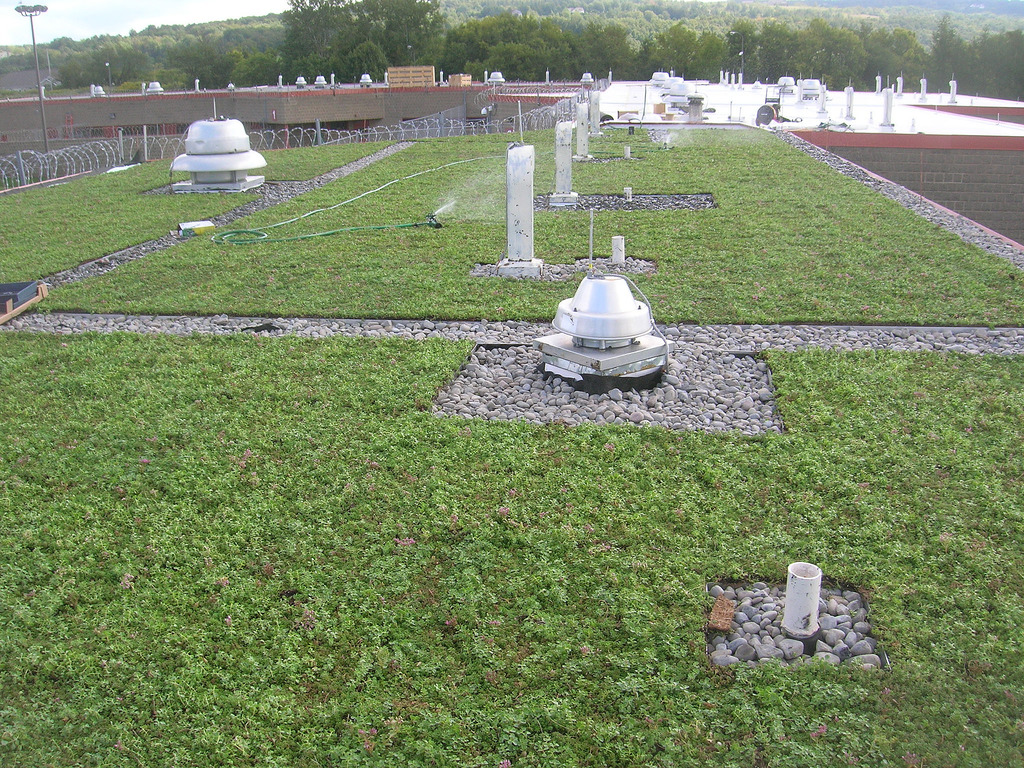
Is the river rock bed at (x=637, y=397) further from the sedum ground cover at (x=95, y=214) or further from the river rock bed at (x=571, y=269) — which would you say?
the sedum ground cover at (x=95, y=214)

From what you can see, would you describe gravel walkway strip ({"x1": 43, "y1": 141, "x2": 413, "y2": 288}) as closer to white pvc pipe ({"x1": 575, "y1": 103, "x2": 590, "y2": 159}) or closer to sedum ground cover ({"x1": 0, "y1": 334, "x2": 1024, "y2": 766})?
sedum ground cover ({"x1": 0, "y1": 334, "x2": 1024, "y2": 766})

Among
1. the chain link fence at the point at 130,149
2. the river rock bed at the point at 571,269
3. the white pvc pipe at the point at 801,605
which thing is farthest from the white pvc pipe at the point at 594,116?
the white pvc pipe at the point at 801,605

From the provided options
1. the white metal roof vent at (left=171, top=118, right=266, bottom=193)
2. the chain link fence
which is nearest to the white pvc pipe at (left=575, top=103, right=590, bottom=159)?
the chain link fence

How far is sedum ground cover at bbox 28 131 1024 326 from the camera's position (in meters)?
8.92

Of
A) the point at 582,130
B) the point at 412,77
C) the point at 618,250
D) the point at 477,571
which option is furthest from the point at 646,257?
the point at 412,77

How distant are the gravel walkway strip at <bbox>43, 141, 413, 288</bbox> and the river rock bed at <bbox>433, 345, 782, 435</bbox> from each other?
644 cm

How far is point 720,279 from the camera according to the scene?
995 cm

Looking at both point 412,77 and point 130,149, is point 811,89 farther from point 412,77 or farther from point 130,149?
point 412,77

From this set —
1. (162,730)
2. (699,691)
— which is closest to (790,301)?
(699,691)

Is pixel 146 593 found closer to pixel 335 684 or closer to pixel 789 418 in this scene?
pixel 335 684

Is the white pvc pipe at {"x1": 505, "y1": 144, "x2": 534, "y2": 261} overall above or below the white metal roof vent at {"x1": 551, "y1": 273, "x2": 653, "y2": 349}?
above

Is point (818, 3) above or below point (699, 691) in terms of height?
above

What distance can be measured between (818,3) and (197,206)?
17636cm

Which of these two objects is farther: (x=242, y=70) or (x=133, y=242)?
(x=242, y=70)
